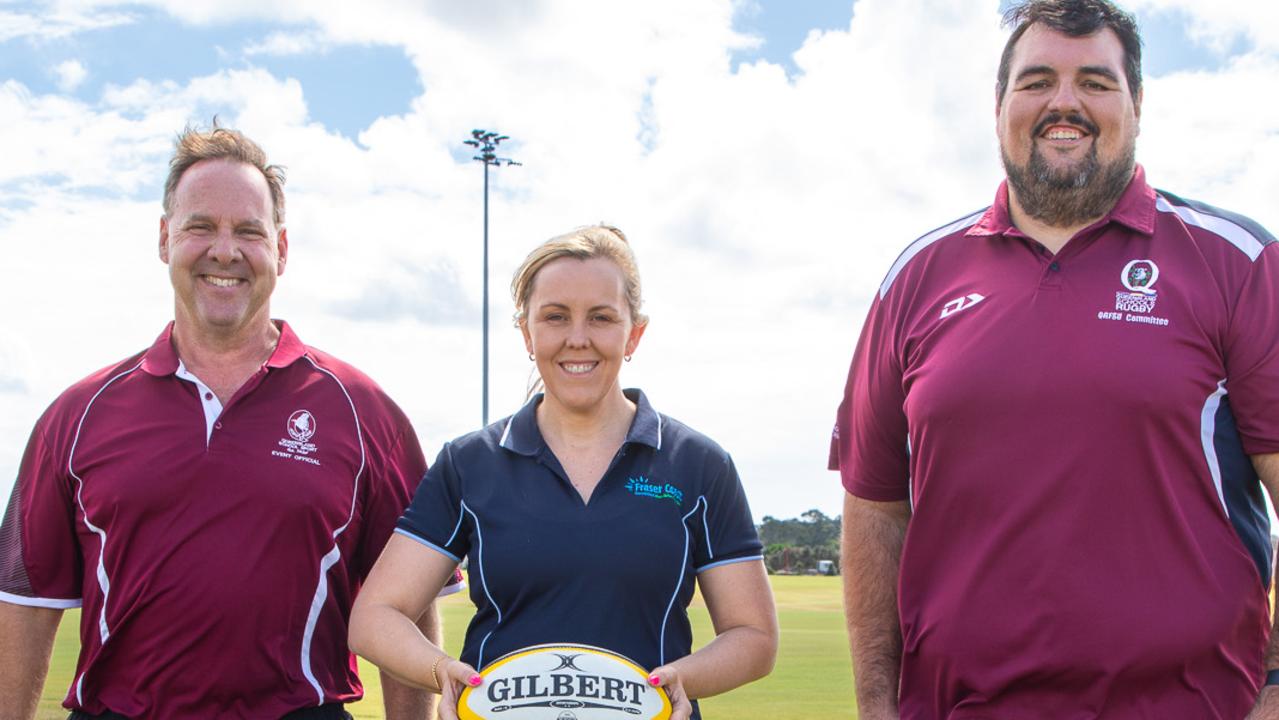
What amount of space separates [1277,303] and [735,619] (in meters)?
1.60

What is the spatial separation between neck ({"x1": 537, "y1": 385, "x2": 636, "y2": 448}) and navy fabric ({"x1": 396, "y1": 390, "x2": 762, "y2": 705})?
0.04 m

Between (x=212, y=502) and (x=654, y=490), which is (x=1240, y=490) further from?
(x=212, y=502)

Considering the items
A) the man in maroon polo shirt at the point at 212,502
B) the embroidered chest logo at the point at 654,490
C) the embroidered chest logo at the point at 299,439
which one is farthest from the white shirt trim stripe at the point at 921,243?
the embroidered chest logo at the point at 299,439

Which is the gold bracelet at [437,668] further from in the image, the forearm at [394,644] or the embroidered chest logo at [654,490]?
the embroidered chest logo at [654,490]

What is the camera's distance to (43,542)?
12.3ft

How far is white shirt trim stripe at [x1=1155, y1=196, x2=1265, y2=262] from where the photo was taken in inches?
117

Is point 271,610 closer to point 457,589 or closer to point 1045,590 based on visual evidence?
point 457,589

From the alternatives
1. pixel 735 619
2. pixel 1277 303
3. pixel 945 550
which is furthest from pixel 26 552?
pixel 1277 303

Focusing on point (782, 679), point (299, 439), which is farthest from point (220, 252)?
point (782, 679)

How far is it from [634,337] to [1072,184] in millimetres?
1259

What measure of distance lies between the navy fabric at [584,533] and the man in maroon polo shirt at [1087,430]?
0.59 meters

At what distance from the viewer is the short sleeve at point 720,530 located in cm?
319

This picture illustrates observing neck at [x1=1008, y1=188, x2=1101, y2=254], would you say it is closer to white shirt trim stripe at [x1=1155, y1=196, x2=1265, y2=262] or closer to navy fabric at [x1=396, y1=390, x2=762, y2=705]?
white shirt trim stripe at [x1=1155, y1=196, x2=1265, y2=262]

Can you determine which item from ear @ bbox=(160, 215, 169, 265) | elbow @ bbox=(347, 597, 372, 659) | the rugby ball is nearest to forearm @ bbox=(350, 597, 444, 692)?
elbow @ bbox=(347, 597, 372, 659)
